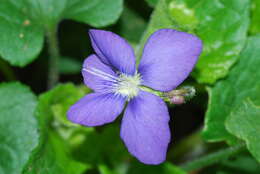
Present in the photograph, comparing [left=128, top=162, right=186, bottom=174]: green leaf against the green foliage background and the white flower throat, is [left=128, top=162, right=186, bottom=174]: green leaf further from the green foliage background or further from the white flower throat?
the white flower throat

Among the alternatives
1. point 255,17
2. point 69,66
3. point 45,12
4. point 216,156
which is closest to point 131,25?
point 69,66

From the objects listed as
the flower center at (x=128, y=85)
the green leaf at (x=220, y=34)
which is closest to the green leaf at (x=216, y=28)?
the green leaf at (x=220, y=34)

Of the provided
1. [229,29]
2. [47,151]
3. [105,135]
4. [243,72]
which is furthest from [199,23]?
[47,151]

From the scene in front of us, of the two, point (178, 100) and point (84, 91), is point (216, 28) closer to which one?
point (178, 100)

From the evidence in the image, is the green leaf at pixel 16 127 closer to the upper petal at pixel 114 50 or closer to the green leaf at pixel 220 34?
the upper petal at pixel 114 50

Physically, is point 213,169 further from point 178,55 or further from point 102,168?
point 178,55

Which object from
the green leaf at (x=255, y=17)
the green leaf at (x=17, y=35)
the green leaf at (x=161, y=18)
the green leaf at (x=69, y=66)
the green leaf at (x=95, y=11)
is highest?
the green leaf at (x=255, y=17)

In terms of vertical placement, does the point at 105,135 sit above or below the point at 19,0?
below
